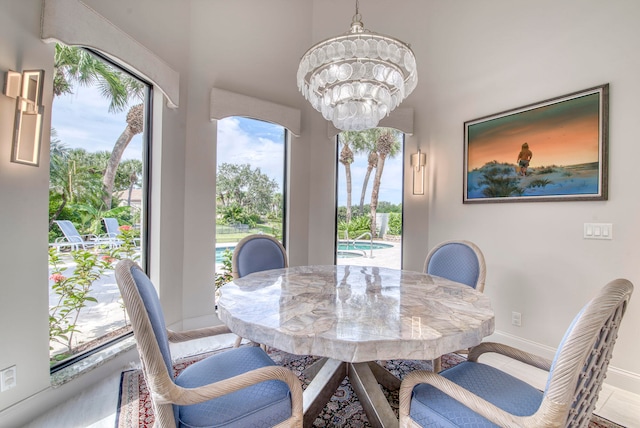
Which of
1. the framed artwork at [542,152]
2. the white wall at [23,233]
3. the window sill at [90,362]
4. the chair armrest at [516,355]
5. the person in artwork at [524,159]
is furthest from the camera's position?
the person in artwork at [524,159]

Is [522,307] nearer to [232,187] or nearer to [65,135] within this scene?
[232,187]

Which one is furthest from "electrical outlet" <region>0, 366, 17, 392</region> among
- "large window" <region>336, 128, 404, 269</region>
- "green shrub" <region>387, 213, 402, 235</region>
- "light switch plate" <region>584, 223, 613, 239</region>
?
"light switch plate" <region>584, 223, 613, 239</region>

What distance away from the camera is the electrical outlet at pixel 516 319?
8.42 feet

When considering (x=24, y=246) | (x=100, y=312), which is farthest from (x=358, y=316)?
(x=100, y=312)

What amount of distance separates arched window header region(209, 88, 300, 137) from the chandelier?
3.69 ft

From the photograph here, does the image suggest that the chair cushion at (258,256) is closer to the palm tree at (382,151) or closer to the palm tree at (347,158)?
the palm tree at (347,158)

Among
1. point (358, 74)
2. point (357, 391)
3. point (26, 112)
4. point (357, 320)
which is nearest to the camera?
point (357, 320)

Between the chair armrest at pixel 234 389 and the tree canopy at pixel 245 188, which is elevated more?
the tree canopy at pixel 245 188

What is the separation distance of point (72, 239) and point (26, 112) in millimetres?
831

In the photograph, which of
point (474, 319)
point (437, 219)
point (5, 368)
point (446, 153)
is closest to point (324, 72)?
point (474, 319)

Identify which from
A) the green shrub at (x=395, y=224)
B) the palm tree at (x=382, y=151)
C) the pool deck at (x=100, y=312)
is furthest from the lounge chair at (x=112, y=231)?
the green shrub at (x=395, y=224)

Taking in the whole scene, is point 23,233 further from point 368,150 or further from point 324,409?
point 368,150

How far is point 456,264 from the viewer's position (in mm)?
2193

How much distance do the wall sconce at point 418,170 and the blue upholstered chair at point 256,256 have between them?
1795mm
